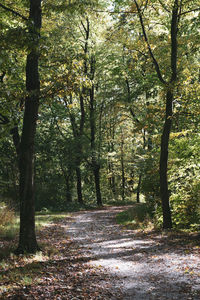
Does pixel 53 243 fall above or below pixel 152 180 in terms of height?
below

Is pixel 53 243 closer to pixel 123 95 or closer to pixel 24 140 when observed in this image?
pixel 24 140

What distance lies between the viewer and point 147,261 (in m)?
6.48

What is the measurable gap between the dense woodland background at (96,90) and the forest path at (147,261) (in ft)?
4.72

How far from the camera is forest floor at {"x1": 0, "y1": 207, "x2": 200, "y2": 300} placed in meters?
4.61

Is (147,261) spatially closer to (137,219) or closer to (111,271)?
(111,271)

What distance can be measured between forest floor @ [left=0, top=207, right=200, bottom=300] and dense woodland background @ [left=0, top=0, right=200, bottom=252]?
1.03 meters

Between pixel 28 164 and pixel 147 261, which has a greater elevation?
pixel 28 164

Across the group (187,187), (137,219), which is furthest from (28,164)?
(137,219)

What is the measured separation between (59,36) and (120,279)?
15.5 m

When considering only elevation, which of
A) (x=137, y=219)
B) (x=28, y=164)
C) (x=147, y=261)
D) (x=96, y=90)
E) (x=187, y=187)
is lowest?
(x=147, y=261)

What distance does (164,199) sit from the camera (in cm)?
990

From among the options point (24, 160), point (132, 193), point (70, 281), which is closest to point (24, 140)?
point (24, 160)

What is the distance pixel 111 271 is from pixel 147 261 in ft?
3.62

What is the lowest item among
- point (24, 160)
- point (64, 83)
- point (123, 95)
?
point (24, 160)
